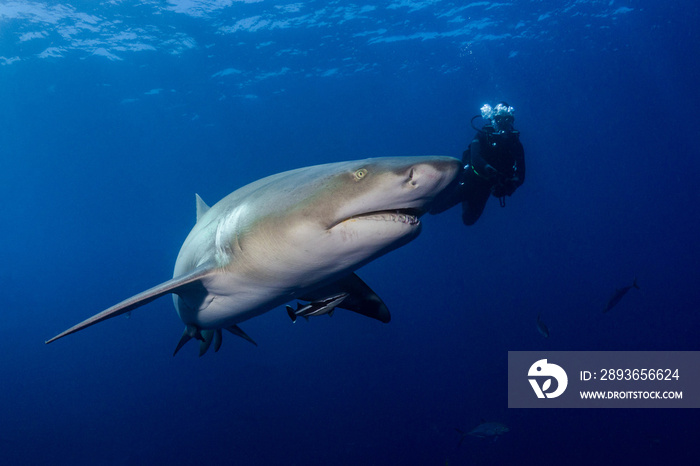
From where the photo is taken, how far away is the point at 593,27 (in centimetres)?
3216

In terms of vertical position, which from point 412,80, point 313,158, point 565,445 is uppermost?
point 412,80

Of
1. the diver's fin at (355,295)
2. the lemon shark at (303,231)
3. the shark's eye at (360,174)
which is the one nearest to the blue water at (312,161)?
the diver's fin at (355,295)

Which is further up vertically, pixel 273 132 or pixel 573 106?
pixel 573 106

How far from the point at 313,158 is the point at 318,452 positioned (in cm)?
4695

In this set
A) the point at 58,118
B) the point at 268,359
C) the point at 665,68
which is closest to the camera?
the point at 268,359

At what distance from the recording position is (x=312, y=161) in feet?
204

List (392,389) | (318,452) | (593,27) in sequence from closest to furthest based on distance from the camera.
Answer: (318,452), (392,389), (593,27)

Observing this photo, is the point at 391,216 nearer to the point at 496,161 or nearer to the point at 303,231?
the point at 303,231

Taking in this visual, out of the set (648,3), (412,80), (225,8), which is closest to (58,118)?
(225,8)

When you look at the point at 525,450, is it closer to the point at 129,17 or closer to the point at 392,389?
the point at 392,389

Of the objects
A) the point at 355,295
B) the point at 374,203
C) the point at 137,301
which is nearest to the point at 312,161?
the point at 355,295

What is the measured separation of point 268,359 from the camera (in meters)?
36.8

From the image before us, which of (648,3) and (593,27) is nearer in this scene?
(648,3)

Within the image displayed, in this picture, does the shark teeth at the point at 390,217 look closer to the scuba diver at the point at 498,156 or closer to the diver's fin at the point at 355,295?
the diver's fin at the point at 355,295
